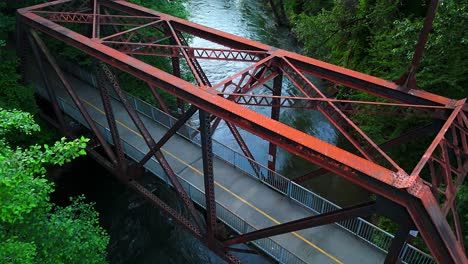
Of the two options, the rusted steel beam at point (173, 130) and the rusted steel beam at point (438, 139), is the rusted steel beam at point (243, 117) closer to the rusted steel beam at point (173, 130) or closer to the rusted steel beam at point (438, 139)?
the rusted steel beam at point (173, 130)

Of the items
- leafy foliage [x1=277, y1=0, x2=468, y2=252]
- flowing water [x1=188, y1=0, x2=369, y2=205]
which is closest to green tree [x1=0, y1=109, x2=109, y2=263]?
leafy foliage [x1=277, y1=0, x2=468, y2=252]

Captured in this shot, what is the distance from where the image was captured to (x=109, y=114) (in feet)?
46.6

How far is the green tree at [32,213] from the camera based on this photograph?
739 centimetres

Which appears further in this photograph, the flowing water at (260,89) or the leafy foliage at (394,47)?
the flowing water at (260,89)

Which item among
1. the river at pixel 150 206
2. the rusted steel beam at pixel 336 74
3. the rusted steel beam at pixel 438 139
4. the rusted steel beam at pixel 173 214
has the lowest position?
the river at pixel 150 206

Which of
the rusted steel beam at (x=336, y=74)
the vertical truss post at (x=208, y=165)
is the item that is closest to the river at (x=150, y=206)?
the vertical truss post at (x=208, y=165)

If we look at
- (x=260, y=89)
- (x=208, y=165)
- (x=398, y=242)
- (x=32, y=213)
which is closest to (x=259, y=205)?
(x=208, y=165)

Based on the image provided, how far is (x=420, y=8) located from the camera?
1892cm

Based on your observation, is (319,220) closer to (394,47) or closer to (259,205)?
(259,205)

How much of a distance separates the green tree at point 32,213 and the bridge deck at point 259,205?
492 centimetres

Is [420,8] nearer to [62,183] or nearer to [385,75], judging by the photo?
[385,75]

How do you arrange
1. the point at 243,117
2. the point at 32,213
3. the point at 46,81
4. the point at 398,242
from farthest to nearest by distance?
1. the point at 46,81
2. the point at 32,213
3. the point at 243,117
4. the point at 398,242

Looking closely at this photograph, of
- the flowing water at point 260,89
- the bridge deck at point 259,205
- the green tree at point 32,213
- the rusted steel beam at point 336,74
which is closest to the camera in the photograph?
the green tree at point 32,213

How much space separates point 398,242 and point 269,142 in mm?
6991
